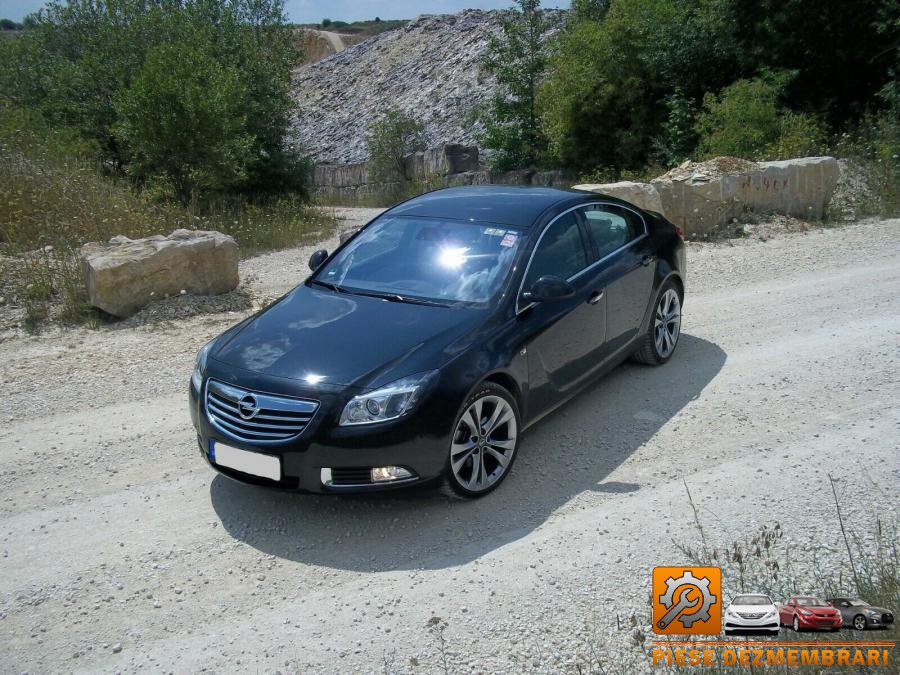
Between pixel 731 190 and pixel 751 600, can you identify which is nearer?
pixel 751 600

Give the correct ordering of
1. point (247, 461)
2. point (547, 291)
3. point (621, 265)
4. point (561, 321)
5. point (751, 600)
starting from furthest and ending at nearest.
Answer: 1. point (621, 265)
2. point (561, 321)
3. point (547, 291)
4. point (247, 461)
5. point (751, 600)

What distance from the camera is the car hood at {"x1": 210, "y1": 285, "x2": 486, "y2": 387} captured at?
434 centimetres

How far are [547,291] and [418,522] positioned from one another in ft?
5.35

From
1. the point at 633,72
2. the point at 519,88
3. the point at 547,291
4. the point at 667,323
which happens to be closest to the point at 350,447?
the point at 547,291

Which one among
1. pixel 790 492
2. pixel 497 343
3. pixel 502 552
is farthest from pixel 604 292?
pixel 502 552

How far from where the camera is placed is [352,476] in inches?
165

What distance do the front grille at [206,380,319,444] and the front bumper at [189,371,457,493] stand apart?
4 cm

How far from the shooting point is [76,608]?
12.4 feet

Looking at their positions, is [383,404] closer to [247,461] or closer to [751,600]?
[247,461]

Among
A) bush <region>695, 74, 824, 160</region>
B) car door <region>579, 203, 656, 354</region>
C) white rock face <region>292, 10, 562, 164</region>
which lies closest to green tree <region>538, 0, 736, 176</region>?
bush <region>695, 74, 824, 160</region>

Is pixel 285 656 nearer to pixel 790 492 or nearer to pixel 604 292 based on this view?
pixel 790 492

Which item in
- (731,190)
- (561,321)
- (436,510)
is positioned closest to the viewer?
(436,510)

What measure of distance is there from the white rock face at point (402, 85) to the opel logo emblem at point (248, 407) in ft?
73.3

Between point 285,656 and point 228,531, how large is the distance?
1.14 meters
